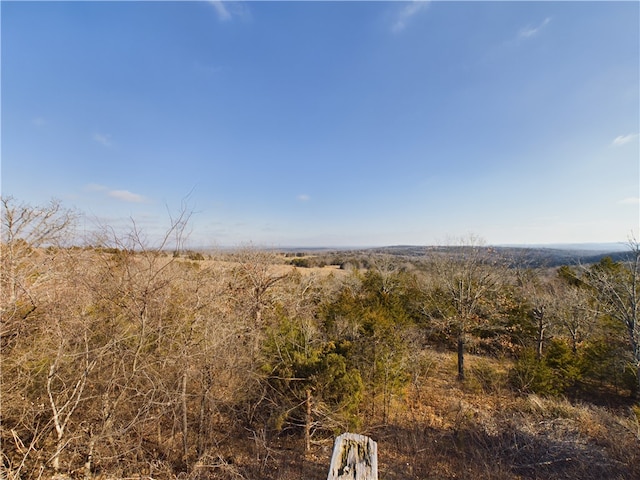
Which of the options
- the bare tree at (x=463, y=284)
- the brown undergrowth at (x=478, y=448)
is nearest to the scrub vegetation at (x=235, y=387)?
the brown undergrowth at (x=478, y=448)

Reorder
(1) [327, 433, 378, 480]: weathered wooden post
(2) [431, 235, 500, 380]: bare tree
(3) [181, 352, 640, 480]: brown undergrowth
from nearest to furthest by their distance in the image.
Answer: (1) [327, 433, 378, 480]: weathered wooden post, (3) [181, 352, 640, 480]: brown undergrowth, (2) [431, 235, 500, 380]: bare tree

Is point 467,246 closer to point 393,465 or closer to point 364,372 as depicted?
point 364,372

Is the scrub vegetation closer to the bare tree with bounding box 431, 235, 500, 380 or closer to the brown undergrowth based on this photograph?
the brown undergrowth

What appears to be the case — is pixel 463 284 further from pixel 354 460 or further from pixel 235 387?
pixel 354 460

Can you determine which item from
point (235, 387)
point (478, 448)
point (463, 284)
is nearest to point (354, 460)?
point (235, 387)

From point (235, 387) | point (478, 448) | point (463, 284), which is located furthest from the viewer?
point (463, 284)

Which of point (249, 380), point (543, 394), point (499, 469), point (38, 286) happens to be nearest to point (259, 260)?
point (249, 380)

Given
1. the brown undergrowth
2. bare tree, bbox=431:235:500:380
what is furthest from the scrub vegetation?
bare tree, bbox=431:235:500:380
